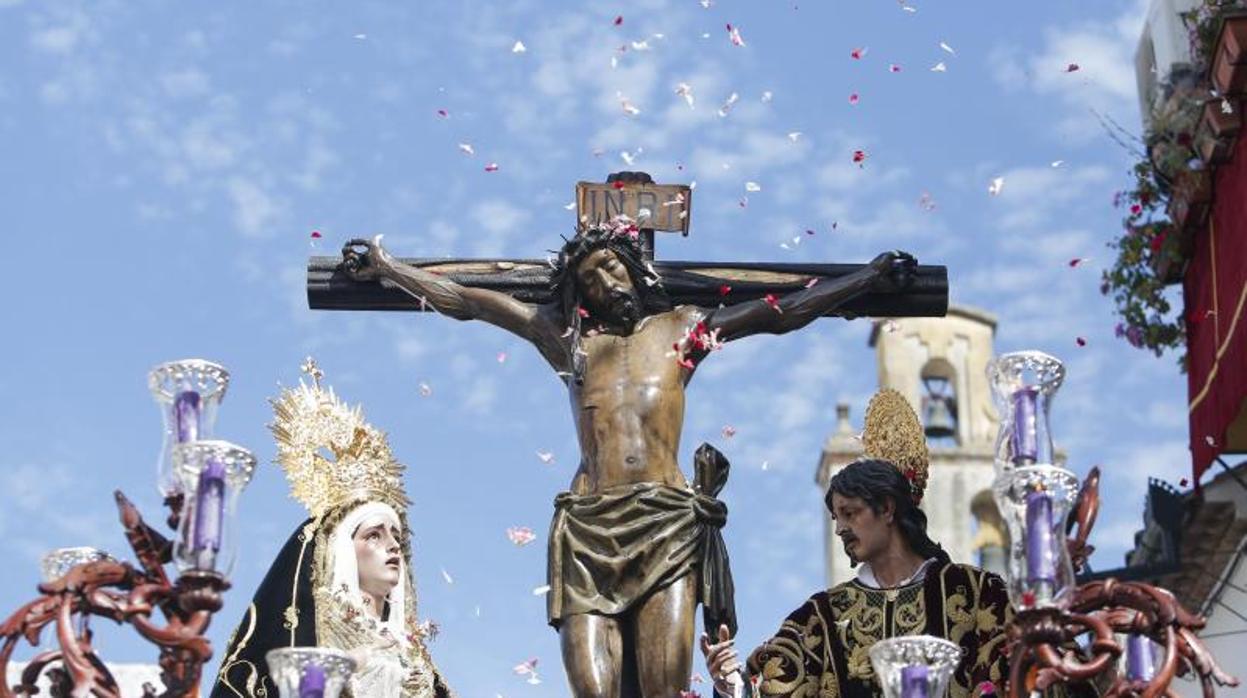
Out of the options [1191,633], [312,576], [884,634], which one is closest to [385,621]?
[312,576]

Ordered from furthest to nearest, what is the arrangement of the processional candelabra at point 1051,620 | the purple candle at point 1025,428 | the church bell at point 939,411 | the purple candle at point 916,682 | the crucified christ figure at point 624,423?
Result: the church bell at point 939,411 → the crucified christ figure at point 624,423 → the purple candle at point 1025,428 → the processional candelabra at point 1051,620 → the purple candle at point 916,682

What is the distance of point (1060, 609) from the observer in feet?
31.5

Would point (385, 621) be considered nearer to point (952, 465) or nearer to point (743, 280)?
point (743, 280)

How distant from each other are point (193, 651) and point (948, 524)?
37.3m

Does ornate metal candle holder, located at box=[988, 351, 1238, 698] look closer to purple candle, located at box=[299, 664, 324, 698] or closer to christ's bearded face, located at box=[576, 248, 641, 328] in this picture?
purple candle, located at box=[299, 664, 324, 698]

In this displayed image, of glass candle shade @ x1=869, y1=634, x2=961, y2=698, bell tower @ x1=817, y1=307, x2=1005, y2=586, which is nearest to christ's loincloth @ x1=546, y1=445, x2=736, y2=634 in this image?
glass candle shade @ x1=869, y1=634, x2=961, y2=698

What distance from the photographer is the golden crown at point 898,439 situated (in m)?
12.5

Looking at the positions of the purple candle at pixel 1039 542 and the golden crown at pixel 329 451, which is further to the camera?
the golden crown at pixel 329 451

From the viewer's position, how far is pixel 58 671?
995 cm

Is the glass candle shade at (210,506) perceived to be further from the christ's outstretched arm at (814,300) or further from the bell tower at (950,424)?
the bell tower at (950,424)

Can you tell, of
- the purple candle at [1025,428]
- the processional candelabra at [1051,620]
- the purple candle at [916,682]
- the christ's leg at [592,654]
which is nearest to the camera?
the purple candle at [916,682]

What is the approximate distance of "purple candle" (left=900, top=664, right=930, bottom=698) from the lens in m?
9.45

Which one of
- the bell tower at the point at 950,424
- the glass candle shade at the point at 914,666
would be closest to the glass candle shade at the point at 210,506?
the glass candle shade at the point at 914,666

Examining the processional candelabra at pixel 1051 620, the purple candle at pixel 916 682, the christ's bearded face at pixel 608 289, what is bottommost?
the purple candle at pixel 916 682
